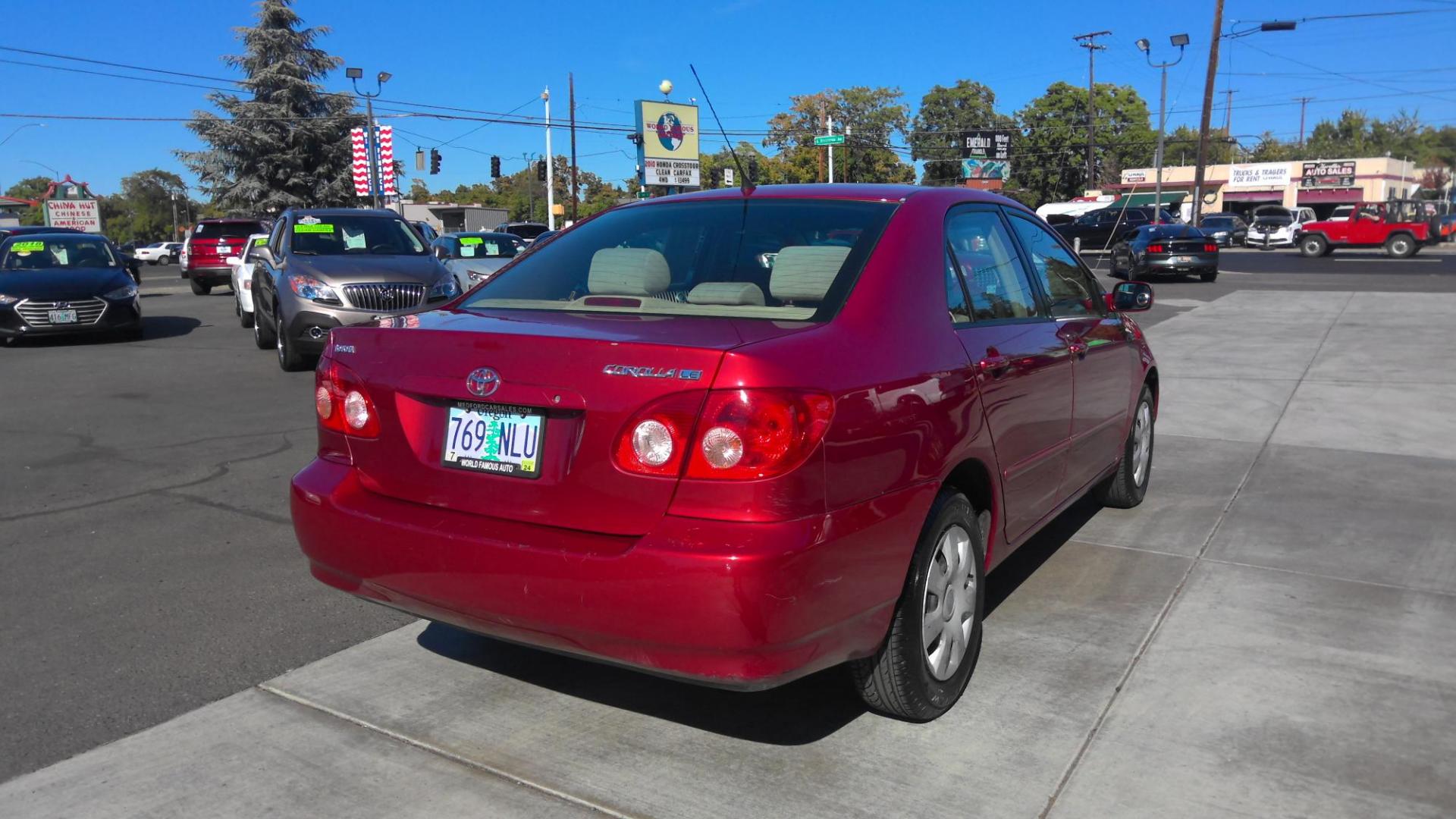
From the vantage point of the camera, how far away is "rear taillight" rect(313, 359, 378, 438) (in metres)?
3.28

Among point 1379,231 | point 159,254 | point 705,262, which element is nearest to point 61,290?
point 705,262

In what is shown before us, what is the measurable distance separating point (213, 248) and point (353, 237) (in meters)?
15.9

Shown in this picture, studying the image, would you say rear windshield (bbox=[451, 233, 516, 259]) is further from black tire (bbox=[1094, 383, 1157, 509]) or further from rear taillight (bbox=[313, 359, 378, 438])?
rear taillight (bbox=[313, 359, 378, 438])

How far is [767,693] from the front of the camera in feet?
11.9

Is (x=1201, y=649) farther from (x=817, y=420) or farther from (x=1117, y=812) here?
(x=817, y=420)

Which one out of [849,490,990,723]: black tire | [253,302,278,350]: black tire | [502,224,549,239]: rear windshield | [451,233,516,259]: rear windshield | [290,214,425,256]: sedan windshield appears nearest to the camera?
[849,490,990,723]: black tire

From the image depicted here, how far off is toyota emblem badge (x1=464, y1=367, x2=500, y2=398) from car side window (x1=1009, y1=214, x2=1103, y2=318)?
2399 millimetres

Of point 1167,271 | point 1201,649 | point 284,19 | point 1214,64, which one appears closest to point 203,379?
point 1201,649

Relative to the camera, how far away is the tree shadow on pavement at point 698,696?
11.1 feet

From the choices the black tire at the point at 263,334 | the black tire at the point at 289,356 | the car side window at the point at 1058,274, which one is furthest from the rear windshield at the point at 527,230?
the car side window at the point at 1058,274

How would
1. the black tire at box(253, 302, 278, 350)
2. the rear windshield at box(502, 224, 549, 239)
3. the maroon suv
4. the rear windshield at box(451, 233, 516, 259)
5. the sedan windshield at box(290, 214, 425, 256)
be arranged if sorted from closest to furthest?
the sedan windshield at box(290, 214, 425, 256) < the black tire at box(253, 302, 278, 350) < the rear windshield at box(451, 233, 516, 259) < the maroon suv < the rear windshield at box(502, 224, 549, 239)

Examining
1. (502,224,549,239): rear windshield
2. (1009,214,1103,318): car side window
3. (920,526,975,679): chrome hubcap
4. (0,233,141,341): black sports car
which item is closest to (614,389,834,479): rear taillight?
(920,526,975,679): chrome hubcap

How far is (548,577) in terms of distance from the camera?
2.86m

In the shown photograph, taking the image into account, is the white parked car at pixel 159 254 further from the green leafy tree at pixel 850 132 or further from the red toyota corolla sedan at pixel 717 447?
the red toyota corolla sedan at pixel 717 447
